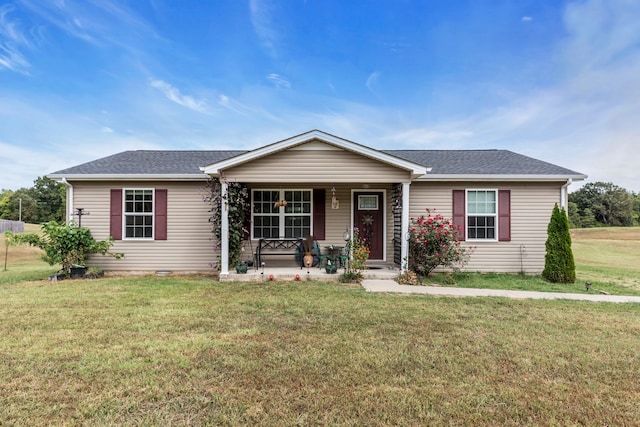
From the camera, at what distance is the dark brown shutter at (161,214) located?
8758 mm

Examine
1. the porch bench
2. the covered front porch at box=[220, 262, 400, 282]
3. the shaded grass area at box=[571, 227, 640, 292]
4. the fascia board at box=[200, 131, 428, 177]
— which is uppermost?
the fascia board at box=[200, 131, 428, 177]

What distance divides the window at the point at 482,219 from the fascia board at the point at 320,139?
2565mm

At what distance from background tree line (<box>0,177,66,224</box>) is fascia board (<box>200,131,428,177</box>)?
4559 cm

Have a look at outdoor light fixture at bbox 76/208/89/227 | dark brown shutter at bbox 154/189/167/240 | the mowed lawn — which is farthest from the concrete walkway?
outdoor light fixture at bbox 76/208/89/227

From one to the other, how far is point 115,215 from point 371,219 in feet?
23.8

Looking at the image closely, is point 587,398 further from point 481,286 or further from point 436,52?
point 436,52

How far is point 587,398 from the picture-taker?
2607mm

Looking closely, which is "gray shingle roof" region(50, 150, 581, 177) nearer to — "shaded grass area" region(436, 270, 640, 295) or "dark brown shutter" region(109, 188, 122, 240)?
"dark brown shutter" region(109, 188, 122, 240)

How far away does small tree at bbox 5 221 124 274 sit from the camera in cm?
771

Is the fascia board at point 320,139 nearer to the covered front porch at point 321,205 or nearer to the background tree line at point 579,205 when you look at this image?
the covered front porch at point 321,205

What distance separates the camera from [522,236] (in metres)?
8.84

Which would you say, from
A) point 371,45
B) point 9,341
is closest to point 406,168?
point 9,341

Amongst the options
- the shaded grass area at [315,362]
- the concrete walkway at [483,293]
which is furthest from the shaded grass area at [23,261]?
the concrete walkway at [483,293]

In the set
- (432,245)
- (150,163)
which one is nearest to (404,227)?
(432,245)
